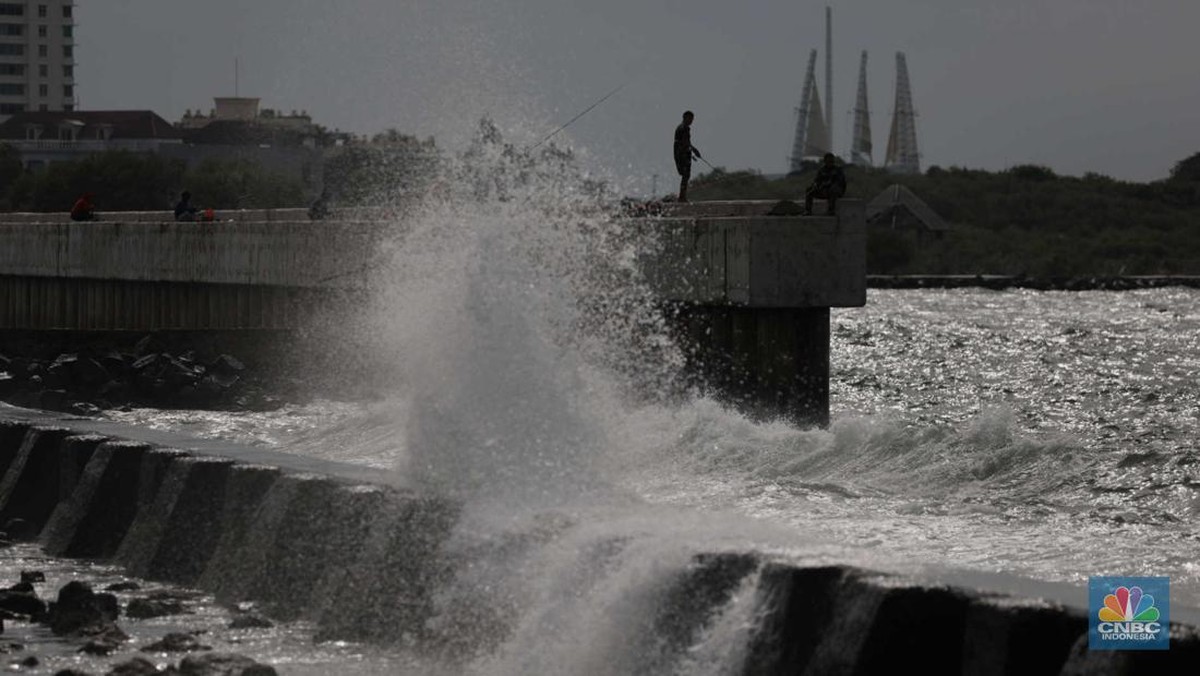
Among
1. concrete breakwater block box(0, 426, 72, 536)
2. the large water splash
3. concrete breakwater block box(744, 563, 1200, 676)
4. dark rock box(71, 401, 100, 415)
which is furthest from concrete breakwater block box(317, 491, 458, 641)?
dark rock box(71, 401, 100, 415)

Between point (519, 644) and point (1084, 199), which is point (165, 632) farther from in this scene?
point (1084, 199)

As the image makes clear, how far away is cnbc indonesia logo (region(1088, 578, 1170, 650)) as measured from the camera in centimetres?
→ 714

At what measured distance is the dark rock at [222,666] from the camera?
9312 millimetres

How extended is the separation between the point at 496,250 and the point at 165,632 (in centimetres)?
401

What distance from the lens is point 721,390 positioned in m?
19.8


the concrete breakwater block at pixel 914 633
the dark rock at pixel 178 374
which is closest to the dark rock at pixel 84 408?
the dark rock at pixel 178 374

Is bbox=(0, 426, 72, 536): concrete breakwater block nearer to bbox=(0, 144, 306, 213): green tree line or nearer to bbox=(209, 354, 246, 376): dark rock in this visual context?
bbox=(209, 354, 246, 376): dark rock

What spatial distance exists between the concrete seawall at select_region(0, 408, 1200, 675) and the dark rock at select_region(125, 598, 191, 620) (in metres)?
0.48

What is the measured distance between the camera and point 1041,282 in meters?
87.4

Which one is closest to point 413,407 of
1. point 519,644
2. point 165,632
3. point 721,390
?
point 165,632

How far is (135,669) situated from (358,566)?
171cm

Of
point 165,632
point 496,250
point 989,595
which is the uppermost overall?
point 496,250

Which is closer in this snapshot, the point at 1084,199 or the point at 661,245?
the point at 661,245

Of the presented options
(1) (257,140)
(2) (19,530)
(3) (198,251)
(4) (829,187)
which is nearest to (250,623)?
(2) (19,530)
